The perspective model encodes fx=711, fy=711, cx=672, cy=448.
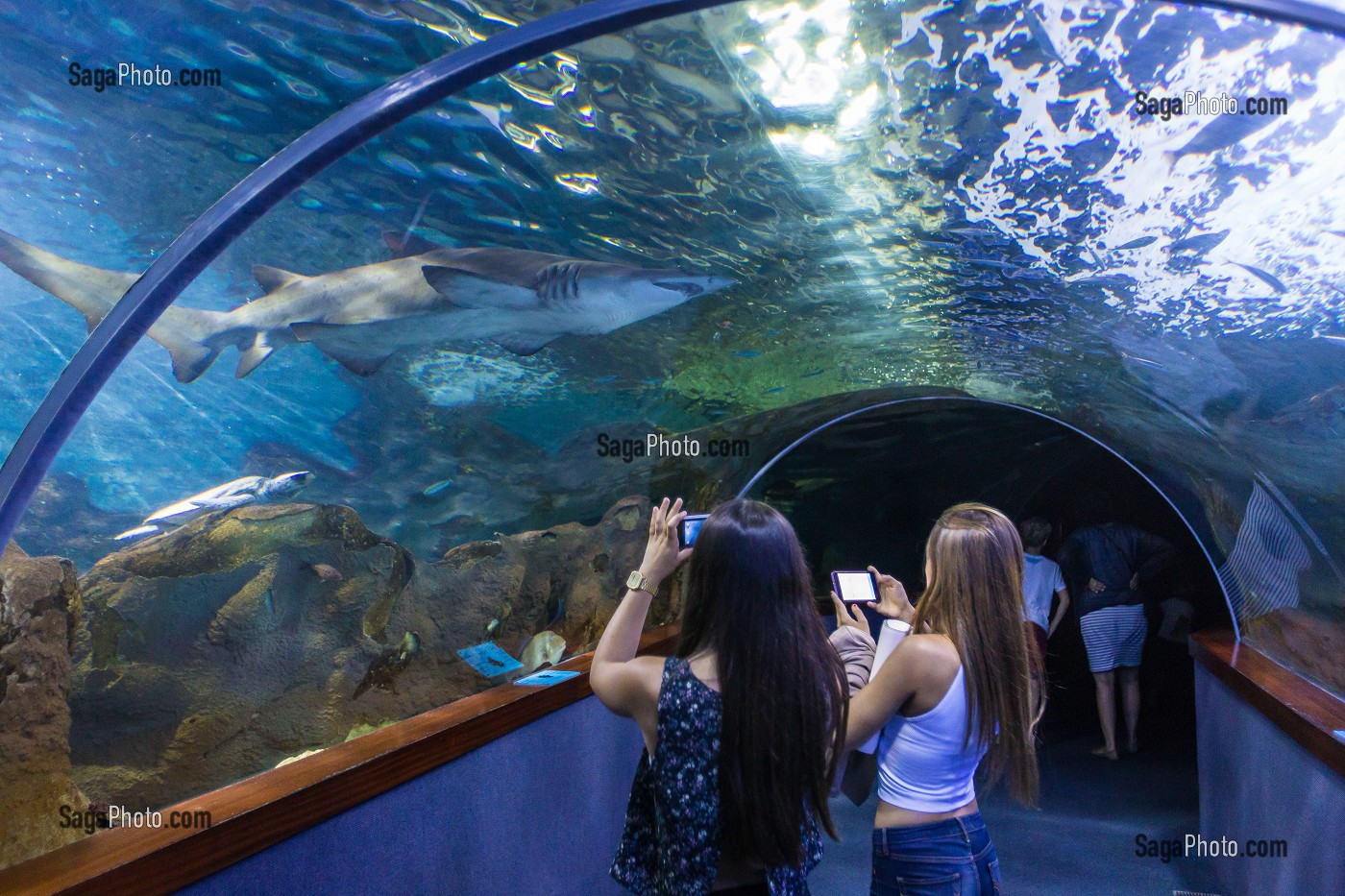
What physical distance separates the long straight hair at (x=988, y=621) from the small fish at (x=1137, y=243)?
1.64 metres

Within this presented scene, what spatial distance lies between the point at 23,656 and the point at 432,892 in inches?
→ 53.7

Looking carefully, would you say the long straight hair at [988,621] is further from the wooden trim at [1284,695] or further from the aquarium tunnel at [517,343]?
the wooden trim at [1284,695]

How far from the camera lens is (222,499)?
2484mm

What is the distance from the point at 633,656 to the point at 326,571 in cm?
176

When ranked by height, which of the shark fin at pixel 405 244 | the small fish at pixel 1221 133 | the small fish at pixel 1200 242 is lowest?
the small fish at pixel 1200 242

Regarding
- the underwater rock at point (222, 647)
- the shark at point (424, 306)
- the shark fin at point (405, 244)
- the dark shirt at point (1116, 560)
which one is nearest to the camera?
the underwater rock at point (222, 647)

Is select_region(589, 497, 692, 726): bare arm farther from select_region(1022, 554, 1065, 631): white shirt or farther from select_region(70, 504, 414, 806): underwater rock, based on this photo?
select_region(1022, 554, 1065, 631): white shirt

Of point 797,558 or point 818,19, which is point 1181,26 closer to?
point 818,19

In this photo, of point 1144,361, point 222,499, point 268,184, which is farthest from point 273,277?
point 1144,361

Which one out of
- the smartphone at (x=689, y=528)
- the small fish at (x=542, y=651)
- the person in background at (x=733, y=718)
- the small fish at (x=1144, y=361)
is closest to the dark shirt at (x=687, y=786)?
the person in background at (x=733, y=718)

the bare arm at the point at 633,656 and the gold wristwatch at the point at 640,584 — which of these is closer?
the bare arm at the point at 633,656

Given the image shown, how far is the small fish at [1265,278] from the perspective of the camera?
2541 millimetres

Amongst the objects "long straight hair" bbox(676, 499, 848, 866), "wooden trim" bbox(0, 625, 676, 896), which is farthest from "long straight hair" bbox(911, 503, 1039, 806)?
"wooden trim" bbox(0, 625, 676, 896)

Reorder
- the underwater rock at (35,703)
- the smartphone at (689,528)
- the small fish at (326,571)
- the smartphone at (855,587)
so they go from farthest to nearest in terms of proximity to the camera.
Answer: the small fish at (326,571)
the smartphone at (855,587)
the smartphone at (689,528)
the underwater rock at (35,703)
